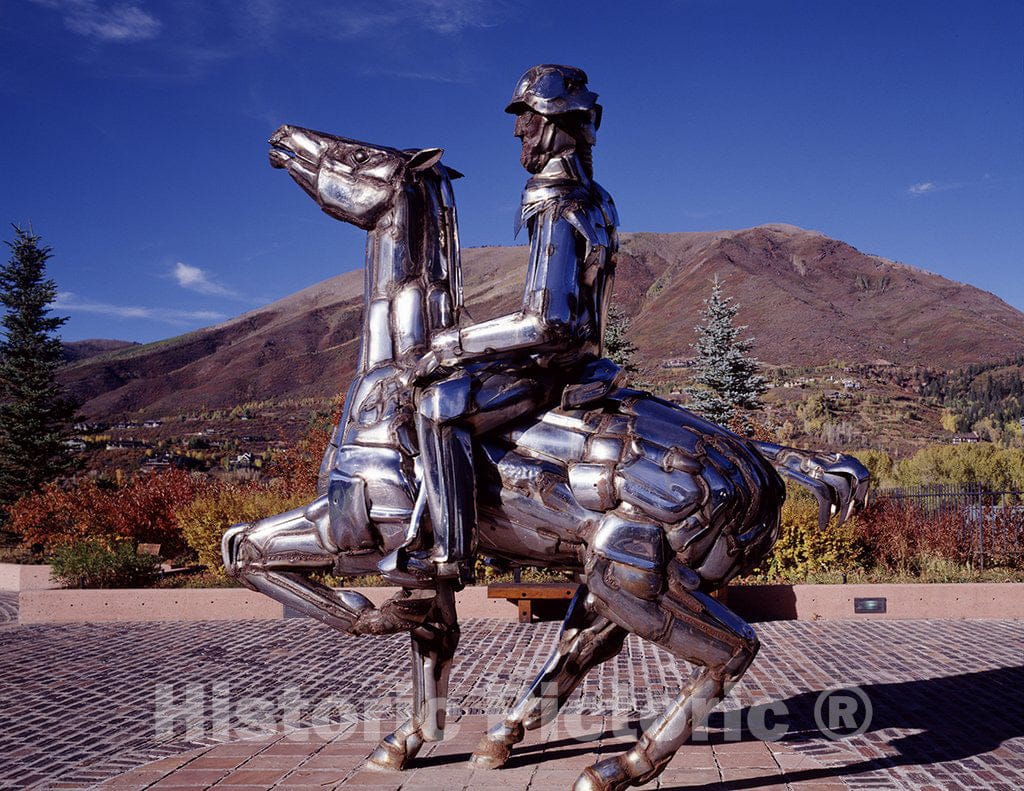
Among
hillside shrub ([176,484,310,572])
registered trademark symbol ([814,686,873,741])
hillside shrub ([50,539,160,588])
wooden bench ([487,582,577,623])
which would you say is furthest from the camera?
hillside shrub ([176,484,310,572])

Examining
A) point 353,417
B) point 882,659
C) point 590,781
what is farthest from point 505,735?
point 882,659

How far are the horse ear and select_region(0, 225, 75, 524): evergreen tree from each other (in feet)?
66.6

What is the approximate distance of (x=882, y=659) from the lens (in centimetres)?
798

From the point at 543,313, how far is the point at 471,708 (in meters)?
3.71

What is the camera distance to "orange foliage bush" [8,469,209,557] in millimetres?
14422

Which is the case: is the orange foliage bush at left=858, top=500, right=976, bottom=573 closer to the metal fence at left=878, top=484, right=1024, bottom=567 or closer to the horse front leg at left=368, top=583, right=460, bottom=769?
the metal fence at left=878, top=484, right=1024, bottom=567

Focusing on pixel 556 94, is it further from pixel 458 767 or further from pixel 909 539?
pixel 909 539

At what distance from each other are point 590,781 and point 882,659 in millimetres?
5357

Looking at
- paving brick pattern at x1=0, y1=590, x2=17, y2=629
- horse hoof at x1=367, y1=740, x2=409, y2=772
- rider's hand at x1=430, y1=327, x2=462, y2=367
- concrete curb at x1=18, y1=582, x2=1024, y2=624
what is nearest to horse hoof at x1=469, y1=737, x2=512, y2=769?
horse hoof at x1=367, y1=740, x2=409, y2=772

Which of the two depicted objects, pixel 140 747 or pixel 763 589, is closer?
pixel 140 747

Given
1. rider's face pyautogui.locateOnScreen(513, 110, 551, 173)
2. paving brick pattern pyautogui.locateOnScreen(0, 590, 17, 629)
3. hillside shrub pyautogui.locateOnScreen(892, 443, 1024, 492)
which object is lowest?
paving brick pattern pyautogui.locateOnScreen(0, 590, 17, 629)

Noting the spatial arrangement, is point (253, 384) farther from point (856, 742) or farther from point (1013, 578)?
point (856, 742)

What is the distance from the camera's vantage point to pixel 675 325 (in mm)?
73688

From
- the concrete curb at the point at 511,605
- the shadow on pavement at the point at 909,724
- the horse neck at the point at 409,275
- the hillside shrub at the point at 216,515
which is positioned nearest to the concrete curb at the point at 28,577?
the concrete curb at the point at 511,605
